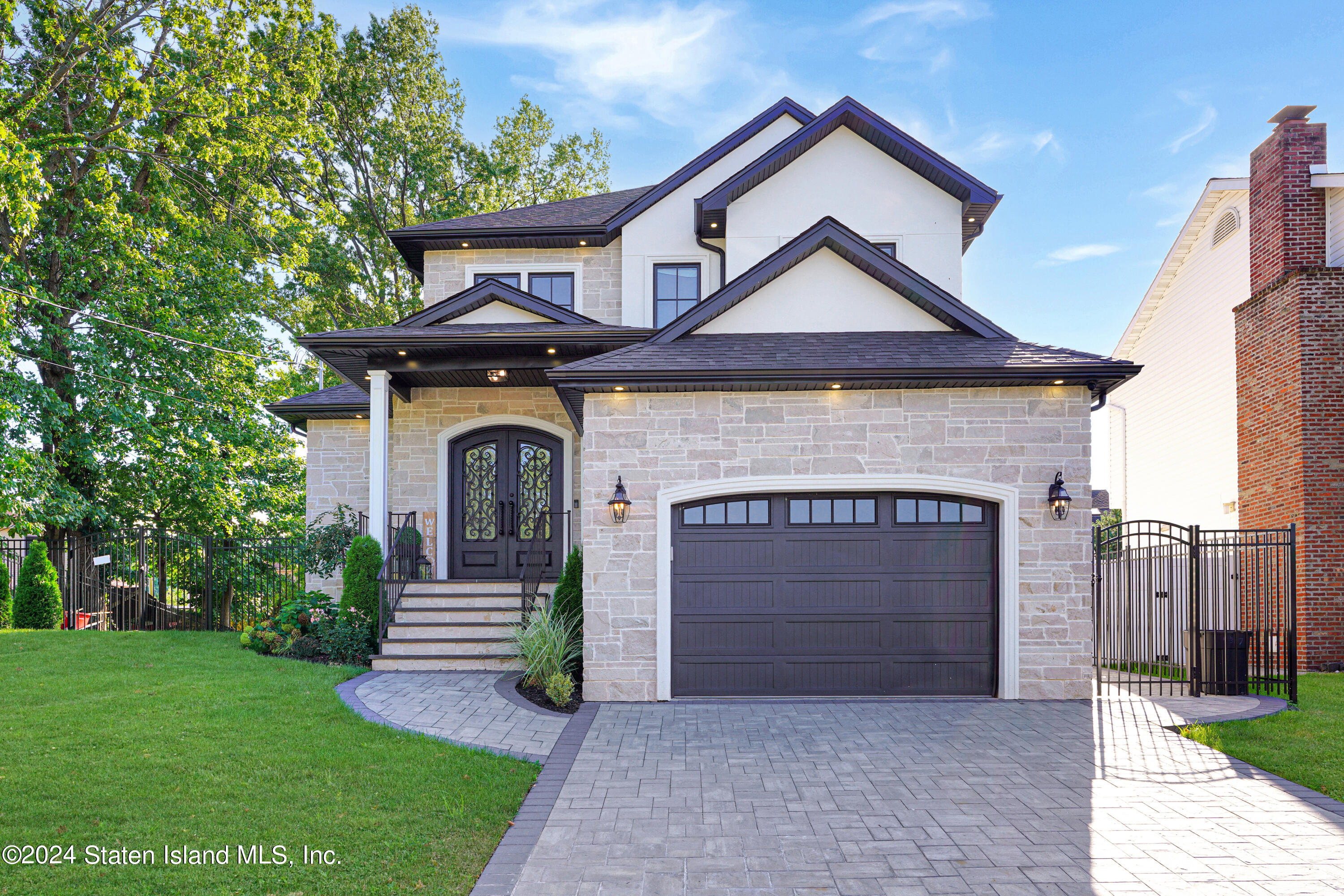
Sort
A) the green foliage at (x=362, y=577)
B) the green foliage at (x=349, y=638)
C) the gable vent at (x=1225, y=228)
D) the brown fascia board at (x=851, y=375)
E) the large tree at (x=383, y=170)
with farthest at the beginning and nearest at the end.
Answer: the large tree at (x=383, y=170) < the gable vent at (x=1225, y=228) < the green foliage at (x=362, y=577) < the green foliage at (x=349, y=638) < the brown fascia board at (x=851, y=375)

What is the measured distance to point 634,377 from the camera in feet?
26.5

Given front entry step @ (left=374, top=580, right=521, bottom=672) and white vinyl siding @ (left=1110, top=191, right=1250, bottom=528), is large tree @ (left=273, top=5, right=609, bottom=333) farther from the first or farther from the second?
white vinyl siding @ (left=1110, top=191, right=1250, bottom=528)

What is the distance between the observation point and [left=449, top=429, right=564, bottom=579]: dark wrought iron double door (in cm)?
1212

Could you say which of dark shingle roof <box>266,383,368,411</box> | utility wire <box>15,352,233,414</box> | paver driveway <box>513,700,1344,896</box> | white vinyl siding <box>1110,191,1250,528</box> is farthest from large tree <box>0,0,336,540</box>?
white vinyl siding <box>1110,191,1250,528</box>

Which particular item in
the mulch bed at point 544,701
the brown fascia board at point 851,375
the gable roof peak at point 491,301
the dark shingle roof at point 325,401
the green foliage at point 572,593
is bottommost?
the mulch bed at point 544,701

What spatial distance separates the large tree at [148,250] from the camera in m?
13.6

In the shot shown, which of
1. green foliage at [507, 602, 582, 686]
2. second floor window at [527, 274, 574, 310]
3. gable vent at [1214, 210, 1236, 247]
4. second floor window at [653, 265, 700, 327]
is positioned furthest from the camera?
gable vent at [1214, 210, 1236, 247]

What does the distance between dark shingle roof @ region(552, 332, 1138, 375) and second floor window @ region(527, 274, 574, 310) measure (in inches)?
179

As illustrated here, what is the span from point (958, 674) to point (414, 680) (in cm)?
644

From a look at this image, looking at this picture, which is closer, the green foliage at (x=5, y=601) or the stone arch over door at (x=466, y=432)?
the stone arch over door at (x=466, y=432)

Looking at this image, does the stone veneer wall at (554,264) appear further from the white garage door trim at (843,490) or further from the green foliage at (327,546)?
the white garage door trim at (843,490)

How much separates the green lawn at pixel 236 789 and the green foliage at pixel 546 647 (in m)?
2.03

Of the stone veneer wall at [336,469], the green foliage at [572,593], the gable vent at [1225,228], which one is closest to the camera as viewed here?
the green foliage at [572,593]

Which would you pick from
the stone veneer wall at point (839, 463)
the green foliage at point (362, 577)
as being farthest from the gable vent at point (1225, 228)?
the green foliage at point (362, 577)
